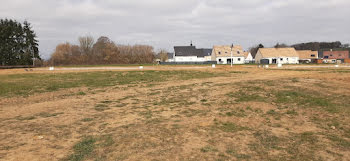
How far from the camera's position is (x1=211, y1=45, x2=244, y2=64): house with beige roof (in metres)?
62.7

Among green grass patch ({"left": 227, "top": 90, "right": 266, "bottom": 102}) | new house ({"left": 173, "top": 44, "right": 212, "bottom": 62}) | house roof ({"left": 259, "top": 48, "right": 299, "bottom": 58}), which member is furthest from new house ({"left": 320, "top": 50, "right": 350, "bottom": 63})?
green grass patch ({"left": 227, "top": 90, "right": 266, "bottom": 102})

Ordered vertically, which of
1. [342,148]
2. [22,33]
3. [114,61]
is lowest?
[342,148]

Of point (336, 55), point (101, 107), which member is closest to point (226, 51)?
point (336, 55)

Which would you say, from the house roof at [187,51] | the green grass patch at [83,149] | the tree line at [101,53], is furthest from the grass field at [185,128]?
the house roof at [187,51]

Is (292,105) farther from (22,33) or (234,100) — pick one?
(22,33)

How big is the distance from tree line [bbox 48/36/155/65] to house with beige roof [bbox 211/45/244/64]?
66.6 feet

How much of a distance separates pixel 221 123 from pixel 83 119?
456 cm

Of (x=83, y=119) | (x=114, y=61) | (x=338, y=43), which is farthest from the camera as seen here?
(x=338, y=43)

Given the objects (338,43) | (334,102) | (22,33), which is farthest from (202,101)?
(338,43)

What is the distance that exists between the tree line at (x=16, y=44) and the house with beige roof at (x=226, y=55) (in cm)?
4582

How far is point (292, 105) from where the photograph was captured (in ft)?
28.5

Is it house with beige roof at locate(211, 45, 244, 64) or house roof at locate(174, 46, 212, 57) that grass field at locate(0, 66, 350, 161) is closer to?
house with beige roof at locate(211, 45, 244, 64)

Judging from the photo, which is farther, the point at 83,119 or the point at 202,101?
the point at 202,101

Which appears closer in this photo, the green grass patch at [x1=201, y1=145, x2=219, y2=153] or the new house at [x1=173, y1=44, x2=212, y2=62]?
the green grass patch at [x1=201, y1=145, x2=219, y2=153]
